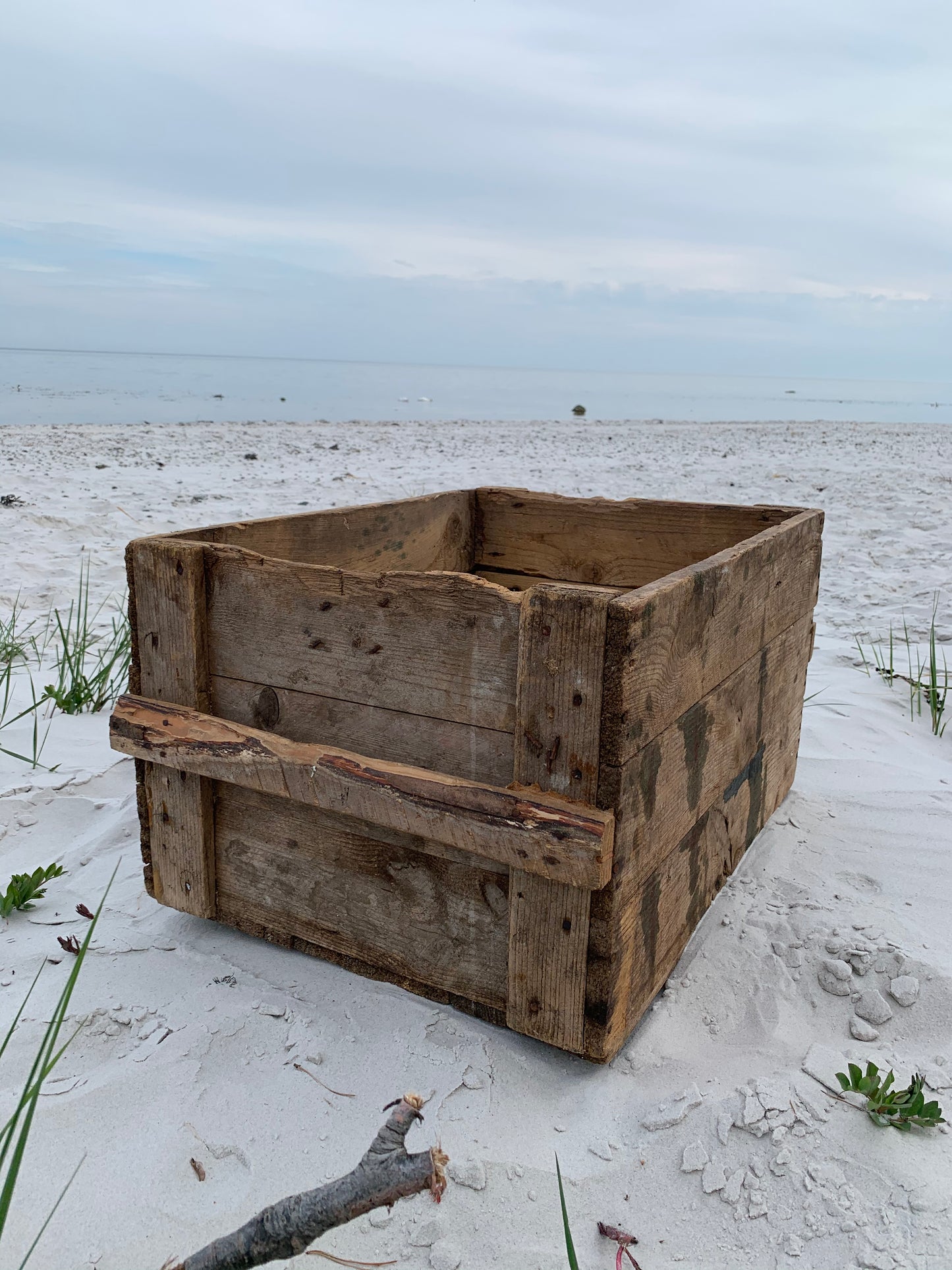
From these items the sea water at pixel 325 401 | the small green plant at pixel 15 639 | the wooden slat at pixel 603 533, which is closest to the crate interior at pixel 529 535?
the wooden slat at pixel 603 533

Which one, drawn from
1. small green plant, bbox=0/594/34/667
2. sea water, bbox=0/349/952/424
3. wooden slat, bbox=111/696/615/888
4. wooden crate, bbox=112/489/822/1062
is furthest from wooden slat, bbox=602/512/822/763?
sea water, bbox=0/349/952/424

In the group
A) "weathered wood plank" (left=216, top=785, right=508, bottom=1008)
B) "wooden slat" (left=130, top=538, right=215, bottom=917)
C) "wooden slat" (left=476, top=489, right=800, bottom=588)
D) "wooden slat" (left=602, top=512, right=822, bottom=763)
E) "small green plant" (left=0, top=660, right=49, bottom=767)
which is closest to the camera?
"wooden slat" (left=602, top=512, right=822, bottom=763)

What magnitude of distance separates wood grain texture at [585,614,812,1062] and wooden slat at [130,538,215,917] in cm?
87

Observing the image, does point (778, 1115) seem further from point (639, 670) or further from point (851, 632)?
point (851, 632)

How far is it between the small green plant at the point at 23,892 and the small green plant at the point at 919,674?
2.60 metres

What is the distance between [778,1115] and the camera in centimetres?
152

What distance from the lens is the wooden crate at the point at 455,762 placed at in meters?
1.51

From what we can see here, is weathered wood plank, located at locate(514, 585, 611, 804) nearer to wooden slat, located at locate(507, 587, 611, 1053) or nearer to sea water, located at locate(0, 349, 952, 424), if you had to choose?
wooden slat, located at locate(507, 587, 611, 1053)

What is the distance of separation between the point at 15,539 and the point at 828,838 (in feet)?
15.7

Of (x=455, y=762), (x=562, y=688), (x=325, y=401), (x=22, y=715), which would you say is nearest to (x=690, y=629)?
(x=562, y=688)

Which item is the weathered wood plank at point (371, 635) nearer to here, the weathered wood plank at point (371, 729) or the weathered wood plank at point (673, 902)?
the weathered wood plank at point (371, 729)

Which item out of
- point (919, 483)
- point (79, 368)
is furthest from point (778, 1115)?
point (79, 368)

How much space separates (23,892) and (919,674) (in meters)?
2.96

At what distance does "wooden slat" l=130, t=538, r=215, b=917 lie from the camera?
1.86m
